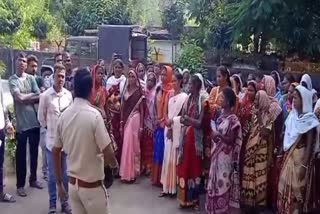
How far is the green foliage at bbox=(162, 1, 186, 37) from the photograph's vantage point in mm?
21258

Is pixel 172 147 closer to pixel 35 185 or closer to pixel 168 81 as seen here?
pixel 168 81

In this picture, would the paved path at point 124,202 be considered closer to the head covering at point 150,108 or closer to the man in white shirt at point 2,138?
the man in white shirt at point 2,138

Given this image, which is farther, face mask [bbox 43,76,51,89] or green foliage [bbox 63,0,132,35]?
green foliage [bbox 63,0,132,35]

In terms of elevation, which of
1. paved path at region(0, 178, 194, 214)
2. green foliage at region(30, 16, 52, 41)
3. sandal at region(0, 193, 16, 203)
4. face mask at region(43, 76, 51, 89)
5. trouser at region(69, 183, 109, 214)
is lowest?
paved path at region(0, 178, 194, 214)

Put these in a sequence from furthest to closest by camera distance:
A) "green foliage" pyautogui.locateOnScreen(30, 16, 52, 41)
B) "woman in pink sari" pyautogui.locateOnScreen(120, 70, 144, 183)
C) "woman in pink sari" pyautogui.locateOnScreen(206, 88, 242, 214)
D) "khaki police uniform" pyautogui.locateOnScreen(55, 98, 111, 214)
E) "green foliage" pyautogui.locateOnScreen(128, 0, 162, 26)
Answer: "green foliage" pyautogui.locateOnScreen(128, 0, 162, 26)
"green foliage" pyautogui.locateOnScreen(30, 16, 52, 41)
"woman in pink sari" pyautogui.locateOnScreen(120, 70, 144, 183)
"woman in pink sari" pyautogui.locateOnScreen(206, 88, 242, 214)
"khaki police uniform" pyautogui.locateOnScreen(55, 98, 111, 214)

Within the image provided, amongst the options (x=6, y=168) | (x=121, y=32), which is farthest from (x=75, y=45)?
(x=6, y=168)

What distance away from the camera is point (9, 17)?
2027 centimetres

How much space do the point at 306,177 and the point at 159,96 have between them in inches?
94.9

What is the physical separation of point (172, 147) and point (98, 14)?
50.5 ft

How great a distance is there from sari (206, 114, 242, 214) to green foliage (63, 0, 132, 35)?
16.1 m

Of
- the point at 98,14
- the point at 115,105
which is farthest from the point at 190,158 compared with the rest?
the point at 98,14

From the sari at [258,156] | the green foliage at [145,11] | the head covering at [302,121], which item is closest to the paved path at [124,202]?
the sari at [258,156]

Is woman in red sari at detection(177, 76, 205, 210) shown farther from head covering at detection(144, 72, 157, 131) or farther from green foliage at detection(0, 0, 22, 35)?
green foliage at detection(0, 0, 22, 35)

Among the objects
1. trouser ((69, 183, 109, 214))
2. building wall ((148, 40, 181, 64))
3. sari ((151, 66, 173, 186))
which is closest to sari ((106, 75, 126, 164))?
sari ((151, 66, 173, 186))
